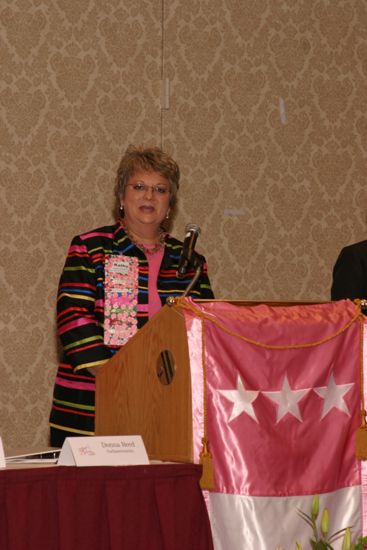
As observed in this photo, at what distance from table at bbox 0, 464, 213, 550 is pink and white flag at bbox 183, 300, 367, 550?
85mm

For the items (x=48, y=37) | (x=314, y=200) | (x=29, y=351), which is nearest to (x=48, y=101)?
(x=48, y=37)

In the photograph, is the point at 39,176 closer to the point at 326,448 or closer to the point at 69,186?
the point at 69,186

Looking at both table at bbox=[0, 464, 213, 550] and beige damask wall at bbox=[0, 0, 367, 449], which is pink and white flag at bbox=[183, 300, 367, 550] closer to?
table at bbox=[0, 464, 213, 550]

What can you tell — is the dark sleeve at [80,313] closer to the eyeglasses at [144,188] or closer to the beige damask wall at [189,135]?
the eyeglasses at [144,188]

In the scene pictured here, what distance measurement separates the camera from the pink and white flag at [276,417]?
93.5 inches

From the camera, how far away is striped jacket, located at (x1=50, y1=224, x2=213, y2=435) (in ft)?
10.6

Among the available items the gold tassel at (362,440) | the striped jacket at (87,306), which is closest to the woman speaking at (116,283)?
the striped jacket at (87,306)

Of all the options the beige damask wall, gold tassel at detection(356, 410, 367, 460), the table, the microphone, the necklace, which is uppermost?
the beige damask wall

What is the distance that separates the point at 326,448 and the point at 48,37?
328 centimetres

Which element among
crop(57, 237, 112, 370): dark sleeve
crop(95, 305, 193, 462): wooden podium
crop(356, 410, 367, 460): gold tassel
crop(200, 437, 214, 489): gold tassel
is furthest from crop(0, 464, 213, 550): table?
crop(57, 237, 112, 370): dark sleeve

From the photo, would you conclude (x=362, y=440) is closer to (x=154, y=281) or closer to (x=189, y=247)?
(x=189, y=247)

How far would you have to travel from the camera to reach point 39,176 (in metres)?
4.96

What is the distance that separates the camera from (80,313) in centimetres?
330

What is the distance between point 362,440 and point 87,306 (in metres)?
1.21
